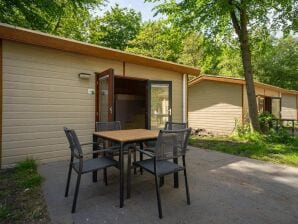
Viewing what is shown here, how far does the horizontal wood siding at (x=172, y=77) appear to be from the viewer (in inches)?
246

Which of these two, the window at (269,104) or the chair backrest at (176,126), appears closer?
the chair backrest at (176,126)

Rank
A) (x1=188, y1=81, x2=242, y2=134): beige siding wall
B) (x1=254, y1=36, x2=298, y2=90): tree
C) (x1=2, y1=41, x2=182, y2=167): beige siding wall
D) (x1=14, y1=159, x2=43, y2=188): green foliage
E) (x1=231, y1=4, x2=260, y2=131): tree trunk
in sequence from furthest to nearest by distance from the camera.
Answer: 1. (x1=254, y1=36, x2=298, y2=90): tree
2. (x1=188, y1=81, x2=242, y2=134): beige siding wall
3. (x1=231, y1=4, x2=260, y2=131): tree trunk
4. (x1=2, y1=41, x2=182, y2=167): beige siding wall
5. (x1=14, y1=159, x2=43, y2=188): green foliage

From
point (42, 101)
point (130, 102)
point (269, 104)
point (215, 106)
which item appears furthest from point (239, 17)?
point (42, 101)

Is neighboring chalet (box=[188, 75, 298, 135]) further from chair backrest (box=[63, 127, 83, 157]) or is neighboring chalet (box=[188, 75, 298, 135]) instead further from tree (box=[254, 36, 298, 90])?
chair backrest (box=[63, 127, 83, 157])

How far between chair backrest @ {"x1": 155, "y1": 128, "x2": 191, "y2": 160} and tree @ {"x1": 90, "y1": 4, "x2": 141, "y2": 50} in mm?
17126

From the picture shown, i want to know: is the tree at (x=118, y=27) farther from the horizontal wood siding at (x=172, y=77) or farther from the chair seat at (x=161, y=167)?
the chair seat at (x=161, y=167)

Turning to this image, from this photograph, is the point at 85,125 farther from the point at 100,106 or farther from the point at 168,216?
the point at 168,216

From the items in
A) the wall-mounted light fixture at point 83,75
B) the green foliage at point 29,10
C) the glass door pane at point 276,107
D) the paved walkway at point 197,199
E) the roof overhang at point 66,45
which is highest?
the green foliage at point 29,10

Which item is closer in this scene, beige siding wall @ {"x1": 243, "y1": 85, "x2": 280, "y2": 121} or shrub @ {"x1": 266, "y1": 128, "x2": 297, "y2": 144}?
shrub @ {"x1": 266, "y1": 128, "x2": 297, "y2": 144}

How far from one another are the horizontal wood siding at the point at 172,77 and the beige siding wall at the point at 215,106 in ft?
12.6

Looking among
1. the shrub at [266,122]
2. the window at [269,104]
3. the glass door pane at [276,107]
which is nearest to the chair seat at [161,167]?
the shrub at [266,122]

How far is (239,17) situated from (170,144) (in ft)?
24.0

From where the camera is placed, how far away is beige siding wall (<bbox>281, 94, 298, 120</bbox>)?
1512 centimetres

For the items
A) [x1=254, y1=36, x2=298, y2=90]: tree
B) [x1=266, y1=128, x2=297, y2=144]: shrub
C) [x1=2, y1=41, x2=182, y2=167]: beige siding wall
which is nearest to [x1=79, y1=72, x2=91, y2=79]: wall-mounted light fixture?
[x1=2, y1=41, x2=182, y2=167]: beige siding wall
